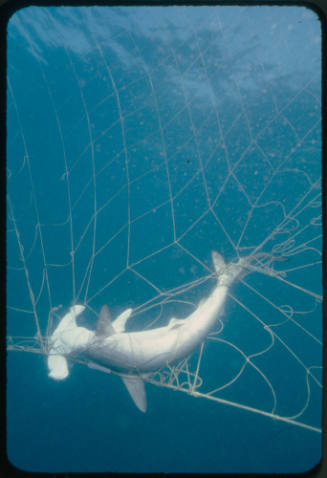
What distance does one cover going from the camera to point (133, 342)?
320 cm

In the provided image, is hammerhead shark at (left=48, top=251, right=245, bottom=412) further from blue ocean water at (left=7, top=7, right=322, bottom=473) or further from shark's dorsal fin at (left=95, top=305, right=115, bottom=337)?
blue ocean water at (left=7, top=7, right=322, bottom=473)

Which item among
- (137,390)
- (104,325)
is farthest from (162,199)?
(104,325)

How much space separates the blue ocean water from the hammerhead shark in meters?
0.58

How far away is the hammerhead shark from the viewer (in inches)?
121

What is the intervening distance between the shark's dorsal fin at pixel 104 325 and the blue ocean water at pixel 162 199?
1049 mm

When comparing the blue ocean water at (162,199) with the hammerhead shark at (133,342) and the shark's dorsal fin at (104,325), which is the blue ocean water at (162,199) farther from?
the shark's dorsal fin at (104,325)

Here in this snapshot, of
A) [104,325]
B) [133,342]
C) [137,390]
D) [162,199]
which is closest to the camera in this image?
[104,325]

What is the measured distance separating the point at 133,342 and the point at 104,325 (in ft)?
1.34

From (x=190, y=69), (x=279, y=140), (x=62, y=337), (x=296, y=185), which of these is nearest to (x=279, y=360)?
(x=296, y=185)

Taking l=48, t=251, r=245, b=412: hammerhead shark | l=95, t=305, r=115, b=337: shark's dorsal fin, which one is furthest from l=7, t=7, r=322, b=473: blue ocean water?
l=95, t=305, r=115, b=337: shark's dorsal fin

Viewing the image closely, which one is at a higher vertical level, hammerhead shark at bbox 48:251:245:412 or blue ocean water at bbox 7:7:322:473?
blue ocean water at bbox 7:7:322:473

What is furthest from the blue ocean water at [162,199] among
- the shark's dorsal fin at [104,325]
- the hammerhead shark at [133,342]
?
the shark's dorsal fin at [104,325]

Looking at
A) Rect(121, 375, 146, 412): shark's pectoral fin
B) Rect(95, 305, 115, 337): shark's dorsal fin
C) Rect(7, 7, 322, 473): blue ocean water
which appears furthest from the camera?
Rect(7, 7, 322, 473): blue ocean water

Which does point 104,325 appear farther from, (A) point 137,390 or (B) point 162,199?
(B) point 162,199
